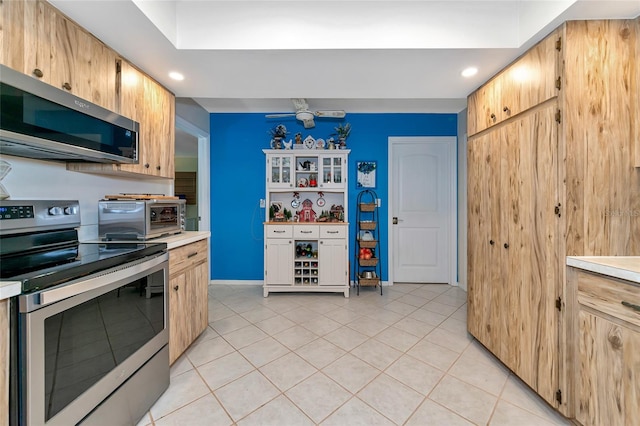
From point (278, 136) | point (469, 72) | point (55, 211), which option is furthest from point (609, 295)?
point (278, 136)

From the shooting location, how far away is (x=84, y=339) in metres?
1.10

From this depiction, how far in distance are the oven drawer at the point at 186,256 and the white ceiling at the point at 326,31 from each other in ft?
4.44

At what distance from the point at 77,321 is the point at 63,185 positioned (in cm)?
101

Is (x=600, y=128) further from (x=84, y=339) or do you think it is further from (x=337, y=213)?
(x=84, y=339)

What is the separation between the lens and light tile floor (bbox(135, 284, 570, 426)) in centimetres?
142

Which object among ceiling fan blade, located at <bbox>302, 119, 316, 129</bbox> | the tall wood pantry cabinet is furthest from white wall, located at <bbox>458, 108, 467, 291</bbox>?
ceiling fan blade, located at <bbox>302, 119, 316, 129</bbox>

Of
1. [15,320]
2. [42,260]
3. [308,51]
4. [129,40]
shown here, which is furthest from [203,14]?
[15,320]

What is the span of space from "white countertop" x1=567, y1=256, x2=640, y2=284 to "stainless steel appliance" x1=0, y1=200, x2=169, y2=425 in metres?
2.33

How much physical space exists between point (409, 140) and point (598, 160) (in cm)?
243

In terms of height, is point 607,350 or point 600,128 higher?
point 600,128

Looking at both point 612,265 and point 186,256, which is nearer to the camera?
point 612,265

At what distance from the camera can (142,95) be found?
1911 millimetres

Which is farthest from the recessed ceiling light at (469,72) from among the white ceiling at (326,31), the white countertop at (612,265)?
the white countertop at (612,265)

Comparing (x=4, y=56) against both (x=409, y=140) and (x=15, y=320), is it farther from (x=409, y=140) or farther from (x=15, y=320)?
(x=409, y=140)
